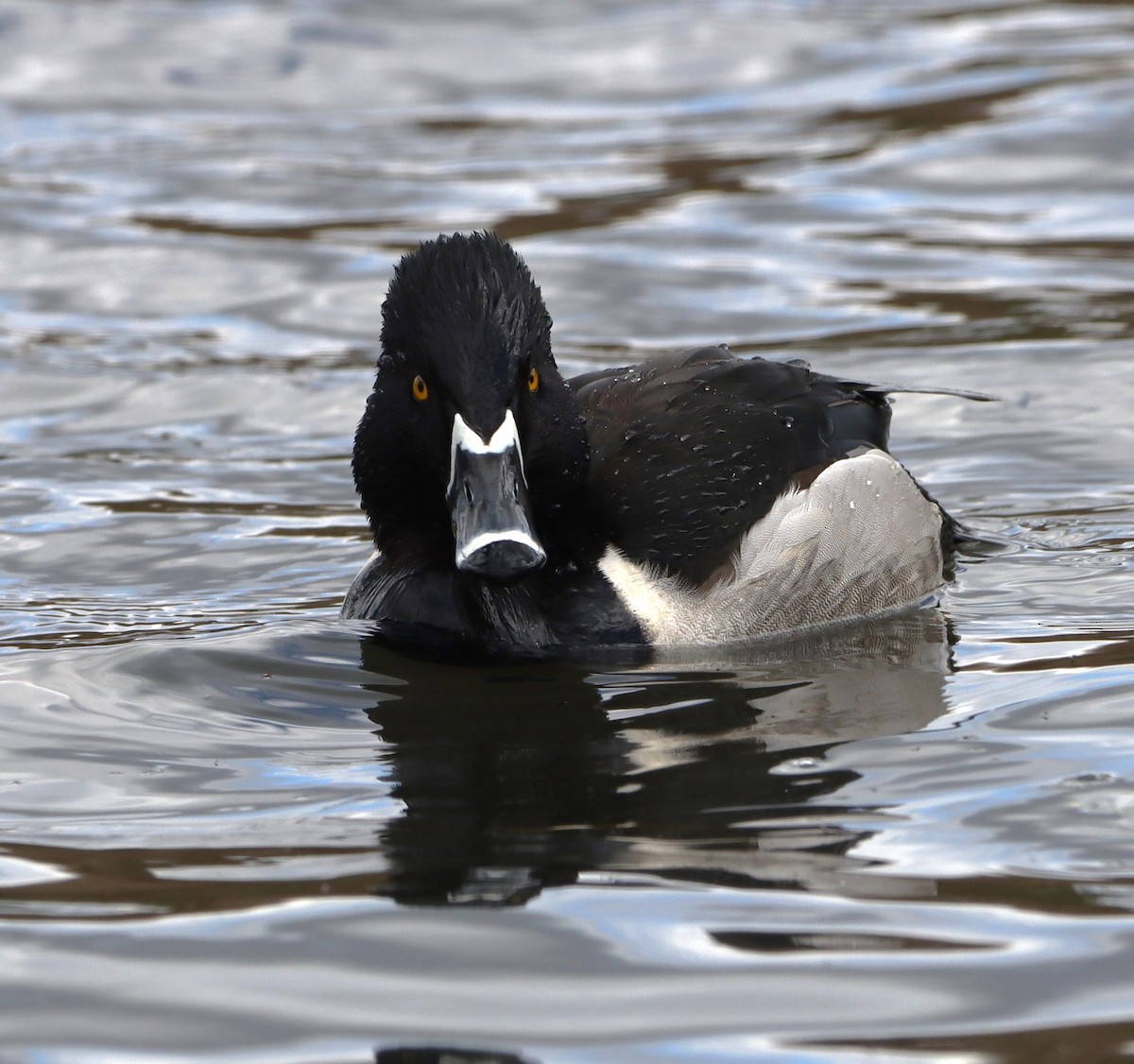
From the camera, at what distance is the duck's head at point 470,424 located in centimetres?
605

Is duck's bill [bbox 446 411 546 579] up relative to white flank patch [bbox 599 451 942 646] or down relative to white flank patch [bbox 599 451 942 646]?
up

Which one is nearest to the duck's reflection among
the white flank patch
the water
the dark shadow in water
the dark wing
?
the water

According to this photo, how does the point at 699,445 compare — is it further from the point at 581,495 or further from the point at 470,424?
the point at 470,424

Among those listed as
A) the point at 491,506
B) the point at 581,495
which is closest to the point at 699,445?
the point at 581,495

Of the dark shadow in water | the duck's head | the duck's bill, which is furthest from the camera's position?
the duck's head

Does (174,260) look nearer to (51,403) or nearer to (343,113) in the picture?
(51,403)

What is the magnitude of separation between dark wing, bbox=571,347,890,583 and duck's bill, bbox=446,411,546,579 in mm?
622

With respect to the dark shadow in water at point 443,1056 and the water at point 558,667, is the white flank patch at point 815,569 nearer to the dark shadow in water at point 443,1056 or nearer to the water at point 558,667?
the water at point 558,667

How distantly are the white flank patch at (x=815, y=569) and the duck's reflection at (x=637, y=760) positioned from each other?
5.4 inches

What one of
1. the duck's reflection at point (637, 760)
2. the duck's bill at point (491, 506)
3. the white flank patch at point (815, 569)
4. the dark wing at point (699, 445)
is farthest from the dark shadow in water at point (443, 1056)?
the dark wing at point (699, 445)

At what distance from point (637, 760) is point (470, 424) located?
1.27m

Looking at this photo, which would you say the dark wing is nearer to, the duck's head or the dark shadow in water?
the duck's head

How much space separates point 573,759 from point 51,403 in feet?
20.5

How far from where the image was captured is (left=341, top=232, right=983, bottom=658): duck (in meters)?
6.22
